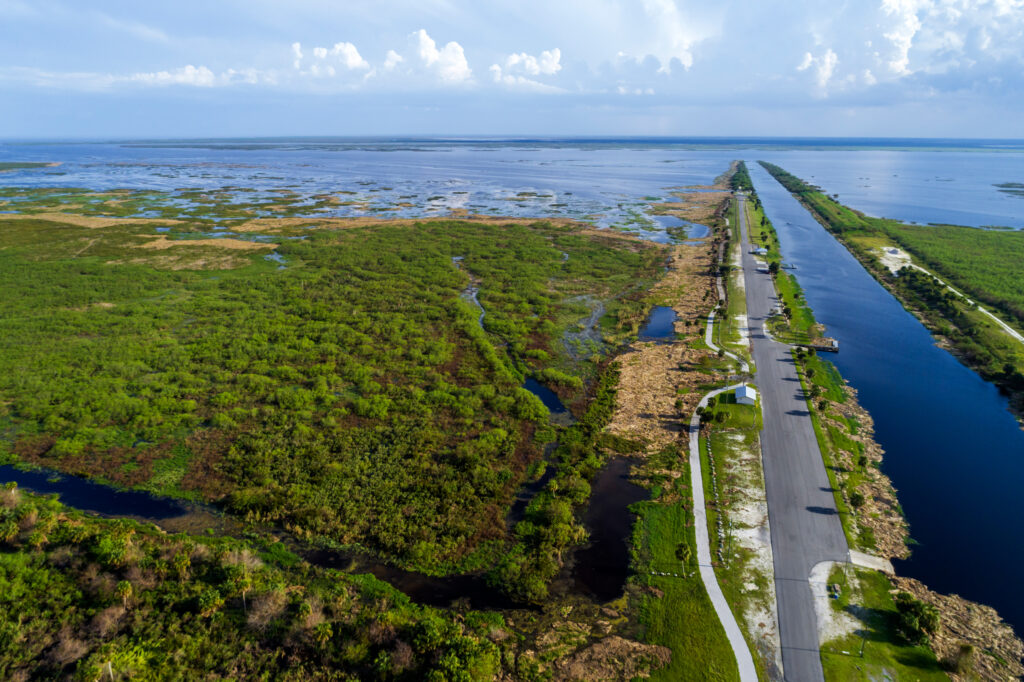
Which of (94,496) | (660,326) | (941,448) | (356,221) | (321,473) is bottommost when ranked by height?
(941,448)

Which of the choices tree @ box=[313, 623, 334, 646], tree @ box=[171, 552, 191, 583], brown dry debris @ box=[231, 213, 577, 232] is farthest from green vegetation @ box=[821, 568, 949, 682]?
brown dry debris @ box=[231, 213, 577, 232]

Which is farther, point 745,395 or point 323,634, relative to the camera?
point 745,395

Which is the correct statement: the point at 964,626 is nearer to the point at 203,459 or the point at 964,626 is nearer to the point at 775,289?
the point at 203,459

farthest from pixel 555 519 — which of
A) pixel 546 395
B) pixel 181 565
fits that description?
pixel 181 565

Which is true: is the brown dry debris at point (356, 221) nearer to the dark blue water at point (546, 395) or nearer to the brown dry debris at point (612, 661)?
the dark blue water at point (546, 395)

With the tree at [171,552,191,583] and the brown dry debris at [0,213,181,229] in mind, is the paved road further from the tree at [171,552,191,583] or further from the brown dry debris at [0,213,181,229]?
the brown dry debris at [0,213,181,229]

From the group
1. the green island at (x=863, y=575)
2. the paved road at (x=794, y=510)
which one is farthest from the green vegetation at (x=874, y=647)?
the paved road at (x=794, y=510)

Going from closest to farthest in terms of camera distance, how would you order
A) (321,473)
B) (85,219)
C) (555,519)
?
(555,519) → (321,473) → (85,219)

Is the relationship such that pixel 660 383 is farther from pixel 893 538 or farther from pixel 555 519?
pixel 555 519

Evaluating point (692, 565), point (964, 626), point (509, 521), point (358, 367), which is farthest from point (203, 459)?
point (964, 626)
